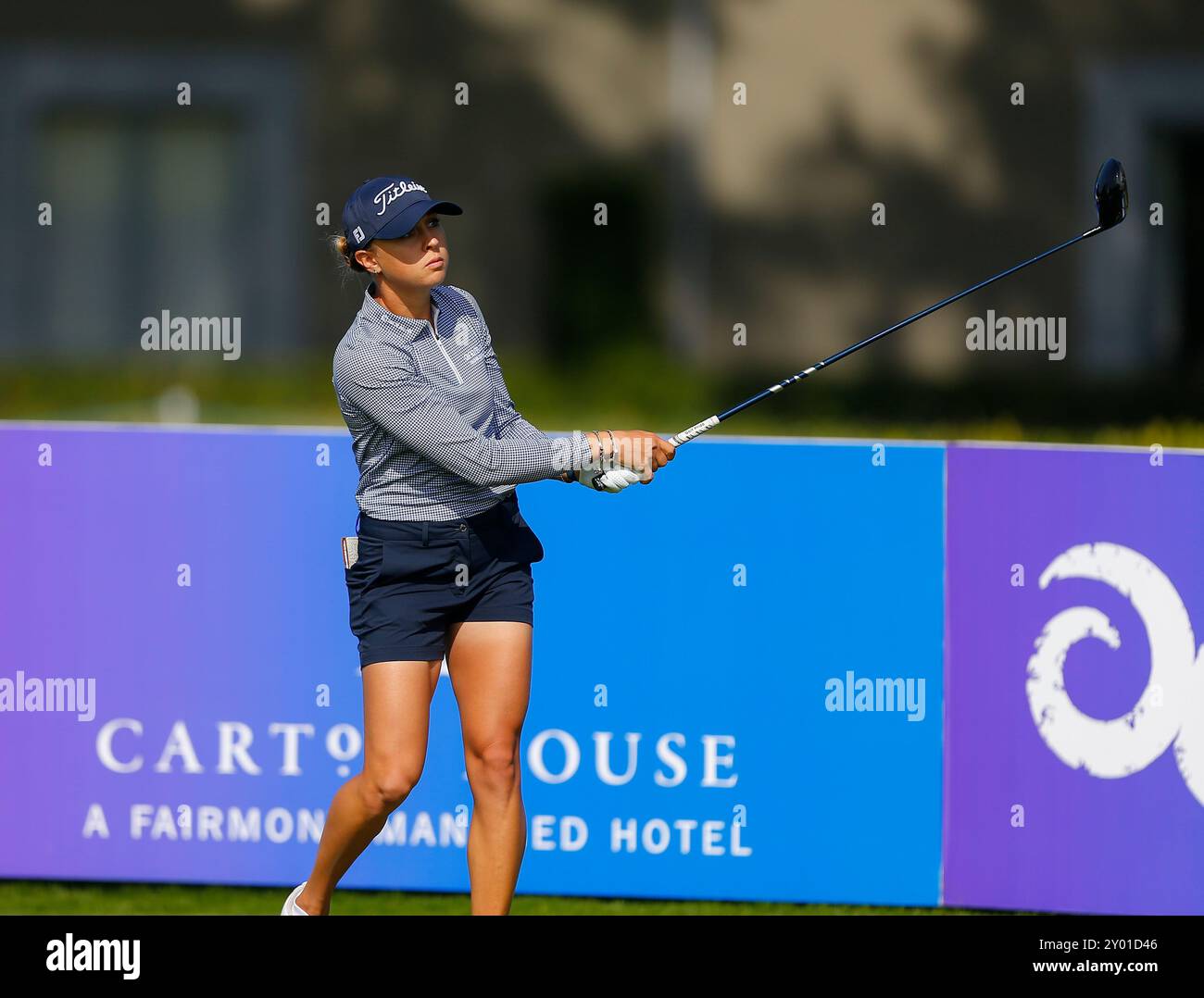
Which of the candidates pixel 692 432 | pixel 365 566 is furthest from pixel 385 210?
pixel 692 432

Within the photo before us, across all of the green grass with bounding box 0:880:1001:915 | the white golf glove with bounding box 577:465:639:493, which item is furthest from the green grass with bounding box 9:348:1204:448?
the white golf glove with bounding box 577:465:639:493

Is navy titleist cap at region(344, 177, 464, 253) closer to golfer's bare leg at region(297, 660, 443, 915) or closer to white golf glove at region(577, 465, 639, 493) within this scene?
white golf glove at region(577, 465, 639, 493)

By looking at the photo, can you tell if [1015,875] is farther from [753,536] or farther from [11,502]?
[11,502]

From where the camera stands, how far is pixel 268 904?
17.4ft

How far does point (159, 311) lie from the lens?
659 inches

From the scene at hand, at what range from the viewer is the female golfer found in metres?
4.30

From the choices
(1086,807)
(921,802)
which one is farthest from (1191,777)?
(921,802)

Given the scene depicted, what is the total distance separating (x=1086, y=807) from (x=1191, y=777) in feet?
0.96

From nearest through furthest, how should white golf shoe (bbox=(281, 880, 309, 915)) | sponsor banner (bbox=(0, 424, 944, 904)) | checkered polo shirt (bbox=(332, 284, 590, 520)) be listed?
checkered polo shirt (bbox=(332, 284, 590, 520)) → white golf shoe (bbox=(281, 880, 309, 915)) → sponsor banner (bbox=(0, 424, 944, 904))

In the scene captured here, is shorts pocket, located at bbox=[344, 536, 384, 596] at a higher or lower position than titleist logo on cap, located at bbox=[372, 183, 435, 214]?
lower

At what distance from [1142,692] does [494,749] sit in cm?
189

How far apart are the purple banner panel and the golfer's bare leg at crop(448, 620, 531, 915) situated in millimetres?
1427

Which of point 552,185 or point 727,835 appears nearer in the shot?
point 727,835

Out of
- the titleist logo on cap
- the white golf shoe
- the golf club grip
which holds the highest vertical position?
the titleist logo on cap
